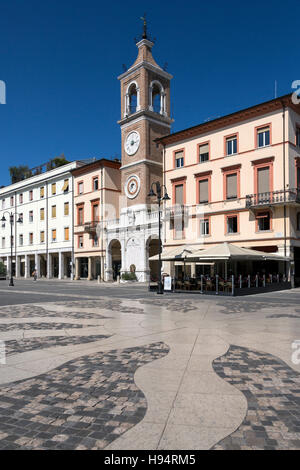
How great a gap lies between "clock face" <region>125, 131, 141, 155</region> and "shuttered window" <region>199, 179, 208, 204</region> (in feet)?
32.5

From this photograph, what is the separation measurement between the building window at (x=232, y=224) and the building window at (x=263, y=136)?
6.30 meters

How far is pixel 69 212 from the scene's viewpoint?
157 feet

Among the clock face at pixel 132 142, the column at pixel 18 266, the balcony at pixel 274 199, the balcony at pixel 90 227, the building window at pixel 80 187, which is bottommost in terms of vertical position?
the column at pixel 18 266

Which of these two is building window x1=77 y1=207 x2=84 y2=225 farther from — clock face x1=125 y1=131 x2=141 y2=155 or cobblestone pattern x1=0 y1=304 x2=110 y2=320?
cobblestone pattern x1=0 y1=304 x2=110 y2=320

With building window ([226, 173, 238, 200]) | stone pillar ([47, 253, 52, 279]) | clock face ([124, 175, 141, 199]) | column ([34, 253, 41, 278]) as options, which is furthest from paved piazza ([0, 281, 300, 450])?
column ([34, 253, 41, 278])

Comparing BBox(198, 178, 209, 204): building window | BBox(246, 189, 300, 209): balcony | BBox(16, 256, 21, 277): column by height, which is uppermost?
BBox(198, 178, 209, 204): building window

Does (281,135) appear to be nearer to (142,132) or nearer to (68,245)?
(142,132)

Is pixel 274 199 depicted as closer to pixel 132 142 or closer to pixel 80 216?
pixel 132 142

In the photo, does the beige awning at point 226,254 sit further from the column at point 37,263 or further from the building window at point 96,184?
the column at point 37,263

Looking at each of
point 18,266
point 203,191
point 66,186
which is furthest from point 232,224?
point 18,266

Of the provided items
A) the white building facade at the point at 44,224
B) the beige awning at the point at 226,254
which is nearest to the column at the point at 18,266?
the white building facade at the point at 44,224

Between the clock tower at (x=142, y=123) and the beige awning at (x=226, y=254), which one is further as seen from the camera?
the clock tower at (x=142, y=123)

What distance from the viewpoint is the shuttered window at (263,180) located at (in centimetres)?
2819

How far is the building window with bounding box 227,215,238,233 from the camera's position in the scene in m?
30.4
